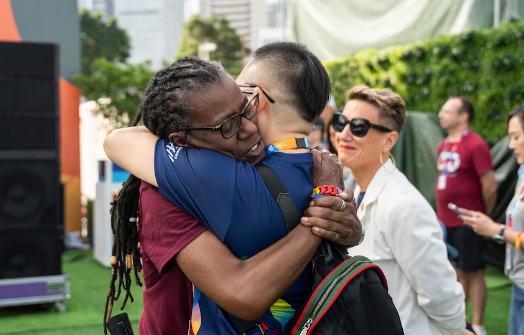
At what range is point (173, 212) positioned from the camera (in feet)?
4.70

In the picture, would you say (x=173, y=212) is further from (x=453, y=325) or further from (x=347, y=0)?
(x=347, y=0)

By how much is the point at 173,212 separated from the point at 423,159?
721cm

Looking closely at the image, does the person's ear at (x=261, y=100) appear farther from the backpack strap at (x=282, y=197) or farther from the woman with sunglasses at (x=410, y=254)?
the woman with sunglasses at (x=410, y=254)

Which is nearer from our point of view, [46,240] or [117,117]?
[46,240]

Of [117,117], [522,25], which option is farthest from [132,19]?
[522,25]

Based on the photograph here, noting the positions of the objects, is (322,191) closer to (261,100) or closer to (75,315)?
(261,100)

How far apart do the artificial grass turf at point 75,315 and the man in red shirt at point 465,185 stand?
10.8ft

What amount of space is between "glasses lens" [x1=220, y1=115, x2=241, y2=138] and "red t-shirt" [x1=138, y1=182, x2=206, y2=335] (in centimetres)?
23

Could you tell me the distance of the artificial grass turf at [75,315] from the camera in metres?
5.62

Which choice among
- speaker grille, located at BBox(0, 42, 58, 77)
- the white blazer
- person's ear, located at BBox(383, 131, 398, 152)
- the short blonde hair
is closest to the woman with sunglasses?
the white blazer

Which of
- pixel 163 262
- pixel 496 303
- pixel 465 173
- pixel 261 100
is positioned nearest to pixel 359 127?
pixel 261 100

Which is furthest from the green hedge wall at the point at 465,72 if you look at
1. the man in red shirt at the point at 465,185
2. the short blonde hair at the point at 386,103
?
the short blonde hair at the point at 386,103

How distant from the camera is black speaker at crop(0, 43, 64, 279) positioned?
587cm

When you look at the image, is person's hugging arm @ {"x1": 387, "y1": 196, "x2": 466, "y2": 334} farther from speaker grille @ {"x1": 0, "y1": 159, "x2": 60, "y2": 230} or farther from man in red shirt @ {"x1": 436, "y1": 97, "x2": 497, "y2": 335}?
speaker grille @ {"x1": 0, "y1": 159, "x2": 60, "y2": 230}
